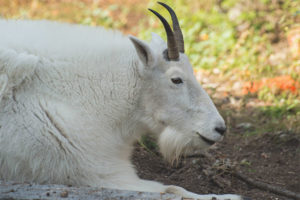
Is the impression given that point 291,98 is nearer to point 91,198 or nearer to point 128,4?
point 91,198

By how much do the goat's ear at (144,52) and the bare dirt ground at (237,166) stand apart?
51.0 inches

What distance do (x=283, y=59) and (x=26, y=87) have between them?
5554 millimetres

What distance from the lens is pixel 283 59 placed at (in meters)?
8.01

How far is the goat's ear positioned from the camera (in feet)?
12.2

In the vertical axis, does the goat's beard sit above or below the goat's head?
below

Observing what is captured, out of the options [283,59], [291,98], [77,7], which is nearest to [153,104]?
[291,98]

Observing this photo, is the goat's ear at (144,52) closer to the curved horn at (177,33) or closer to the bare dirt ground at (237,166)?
the curved horn at (177,33)

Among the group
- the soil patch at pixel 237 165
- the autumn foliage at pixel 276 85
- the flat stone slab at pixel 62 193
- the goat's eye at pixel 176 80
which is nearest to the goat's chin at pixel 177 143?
the goat's eye at pixel 176 80

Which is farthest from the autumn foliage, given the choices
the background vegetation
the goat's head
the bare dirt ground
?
the goat's head

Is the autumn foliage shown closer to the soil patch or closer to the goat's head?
the soil patch

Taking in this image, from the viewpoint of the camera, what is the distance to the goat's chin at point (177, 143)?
3939 mm

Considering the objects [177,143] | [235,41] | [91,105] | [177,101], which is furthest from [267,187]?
[235,41]

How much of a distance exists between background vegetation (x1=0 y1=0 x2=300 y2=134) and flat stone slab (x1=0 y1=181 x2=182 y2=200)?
121 inches

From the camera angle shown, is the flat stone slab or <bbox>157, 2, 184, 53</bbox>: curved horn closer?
the flat stone slab
